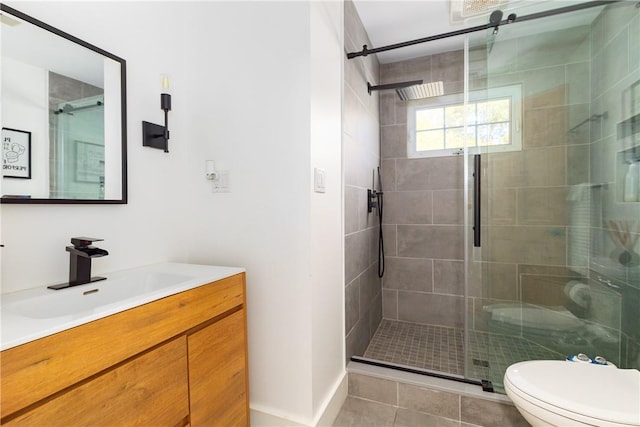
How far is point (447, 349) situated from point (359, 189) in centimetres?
141

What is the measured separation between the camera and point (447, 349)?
2.30 metres

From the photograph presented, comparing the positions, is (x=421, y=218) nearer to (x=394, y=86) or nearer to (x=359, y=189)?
(x=359, y=189)

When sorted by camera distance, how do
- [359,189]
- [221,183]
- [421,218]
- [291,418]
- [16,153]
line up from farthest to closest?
[421,218]
[359,189]
[221,183]
[291,418]
[16,153]

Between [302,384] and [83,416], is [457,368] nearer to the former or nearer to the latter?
[302,384]

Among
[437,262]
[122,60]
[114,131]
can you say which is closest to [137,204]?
[114,131]

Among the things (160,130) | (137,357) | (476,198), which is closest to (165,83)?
(160,130)

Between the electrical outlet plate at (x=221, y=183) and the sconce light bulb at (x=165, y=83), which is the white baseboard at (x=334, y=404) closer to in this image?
the electrical outlet plate at (x=221, y=183)

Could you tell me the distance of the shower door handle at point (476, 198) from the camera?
1846 millimetres

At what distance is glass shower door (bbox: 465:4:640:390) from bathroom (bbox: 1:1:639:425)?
6 cm

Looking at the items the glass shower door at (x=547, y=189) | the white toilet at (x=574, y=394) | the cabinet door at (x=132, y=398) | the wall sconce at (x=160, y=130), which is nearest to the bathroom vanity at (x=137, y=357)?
the cabinet door at (x=132, y=398)

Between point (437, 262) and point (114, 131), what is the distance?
8.57 ft

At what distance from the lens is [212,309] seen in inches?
45.8

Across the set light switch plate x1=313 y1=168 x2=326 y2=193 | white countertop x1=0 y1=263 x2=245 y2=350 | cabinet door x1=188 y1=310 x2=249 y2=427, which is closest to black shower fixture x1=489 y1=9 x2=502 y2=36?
light switch plate x1=313 y1=168 x2=326 y2=193

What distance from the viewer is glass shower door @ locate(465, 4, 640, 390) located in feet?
5.41
